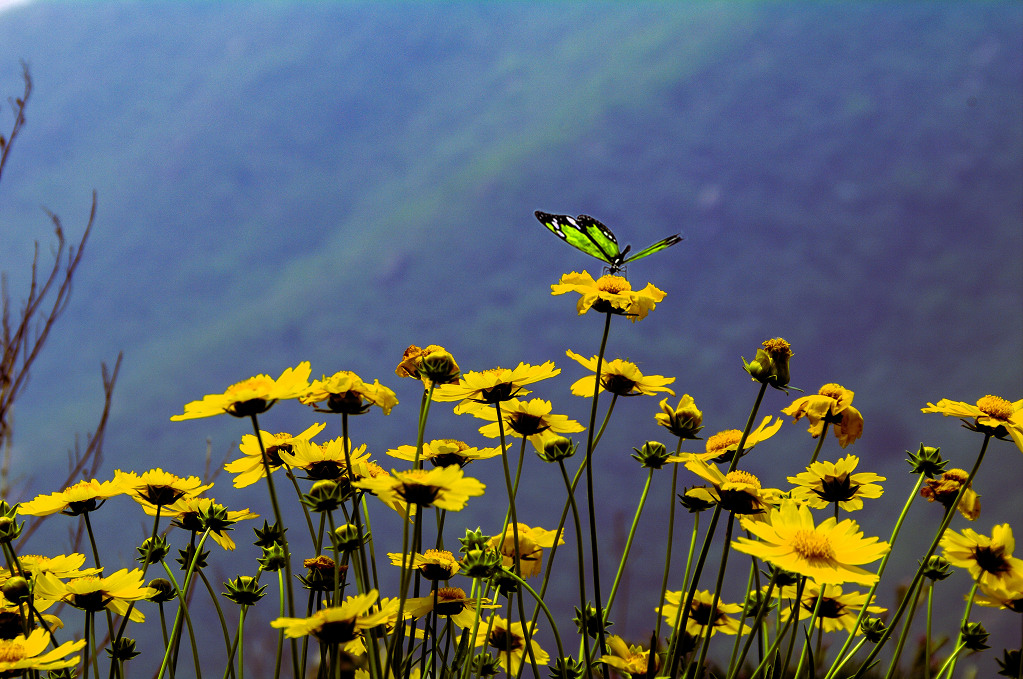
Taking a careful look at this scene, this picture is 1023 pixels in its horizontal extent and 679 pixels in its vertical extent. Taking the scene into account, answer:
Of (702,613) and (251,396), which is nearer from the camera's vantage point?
(251,396)

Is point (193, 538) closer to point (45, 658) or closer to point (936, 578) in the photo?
point (45, 658)

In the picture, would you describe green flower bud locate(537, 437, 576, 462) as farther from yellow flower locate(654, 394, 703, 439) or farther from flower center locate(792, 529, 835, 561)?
flower center locate(792, 529, 835, 561)

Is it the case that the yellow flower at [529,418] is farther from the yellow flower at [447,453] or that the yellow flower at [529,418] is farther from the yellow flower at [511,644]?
the yellow flower at [511,644]

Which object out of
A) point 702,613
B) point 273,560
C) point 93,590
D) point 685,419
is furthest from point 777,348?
point 93,590

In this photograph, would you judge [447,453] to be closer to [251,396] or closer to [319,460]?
[319,460]

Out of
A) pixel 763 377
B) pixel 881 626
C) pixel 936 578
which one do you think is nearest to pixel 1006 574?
pixel 936 578

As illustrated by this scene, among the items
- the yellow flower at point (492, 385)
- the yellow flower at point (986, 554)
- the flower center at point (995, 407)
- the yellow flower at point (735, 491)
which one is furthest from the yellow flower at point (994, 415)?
the yellow flower at point (492, 385)
